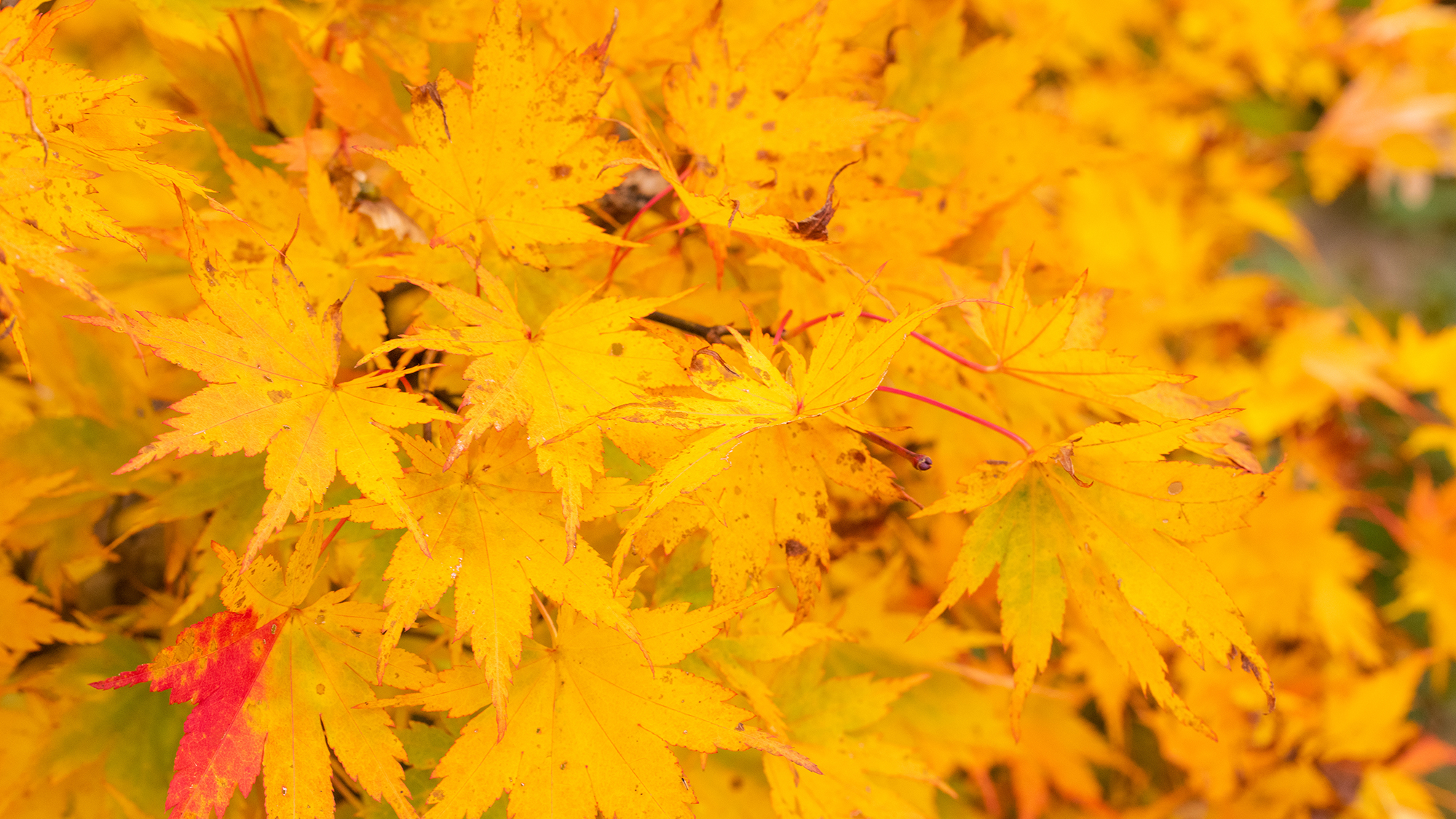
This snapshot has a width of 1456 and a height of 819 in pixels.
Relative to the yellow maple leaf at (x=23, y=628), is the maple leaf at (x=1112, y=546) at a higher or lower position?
higher

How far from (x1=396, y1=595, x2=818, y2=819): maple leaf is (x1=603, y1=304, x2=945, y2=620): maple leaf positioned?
0.15ft

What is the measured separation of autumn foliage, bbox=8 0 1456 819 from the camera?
457 millimetres

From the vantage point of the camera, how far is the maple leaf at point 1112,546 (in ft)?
1.63

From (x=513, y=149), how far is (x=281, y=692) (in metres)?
0.38

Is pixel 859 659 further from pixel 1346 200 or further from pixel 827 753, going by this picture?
pixel 1346 200

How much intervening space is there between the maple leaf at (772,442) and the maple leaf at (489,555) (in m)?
0.04

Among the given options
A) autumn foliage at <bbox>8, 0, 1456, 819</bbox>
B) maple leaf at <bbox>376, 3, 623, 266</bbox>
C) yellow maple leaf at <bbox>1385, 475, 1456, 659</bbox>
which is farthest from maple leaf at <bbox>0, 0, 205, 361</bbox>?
yellow maple leaf at <bbox>1385, 475, 1456, 659</bbox>

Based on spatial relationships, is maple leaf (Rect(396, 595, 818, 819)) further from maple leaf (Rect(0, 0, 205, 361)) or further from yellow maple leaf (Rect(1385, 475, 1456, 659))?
yellow maple leaf (Rect(1385, 475, 1456, 659))

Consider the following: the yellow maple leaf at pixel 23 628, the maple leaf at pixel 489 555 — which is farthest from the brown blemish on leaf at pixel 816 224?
the yellow maple leaf at pixel 23 628

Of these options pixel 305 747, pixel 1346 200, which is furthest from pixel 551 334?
pixel 1346 200

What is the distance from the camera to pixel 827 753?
64 cm

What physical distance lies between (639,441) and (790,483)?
11 centimetres

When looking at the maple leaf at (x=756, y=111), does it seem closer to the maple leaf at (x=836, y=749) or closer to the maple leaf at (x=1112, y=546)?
the maple leaf at (x=1112, y=546)

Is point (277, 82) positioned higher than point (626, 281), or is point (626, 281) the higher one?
point (277, 82)
